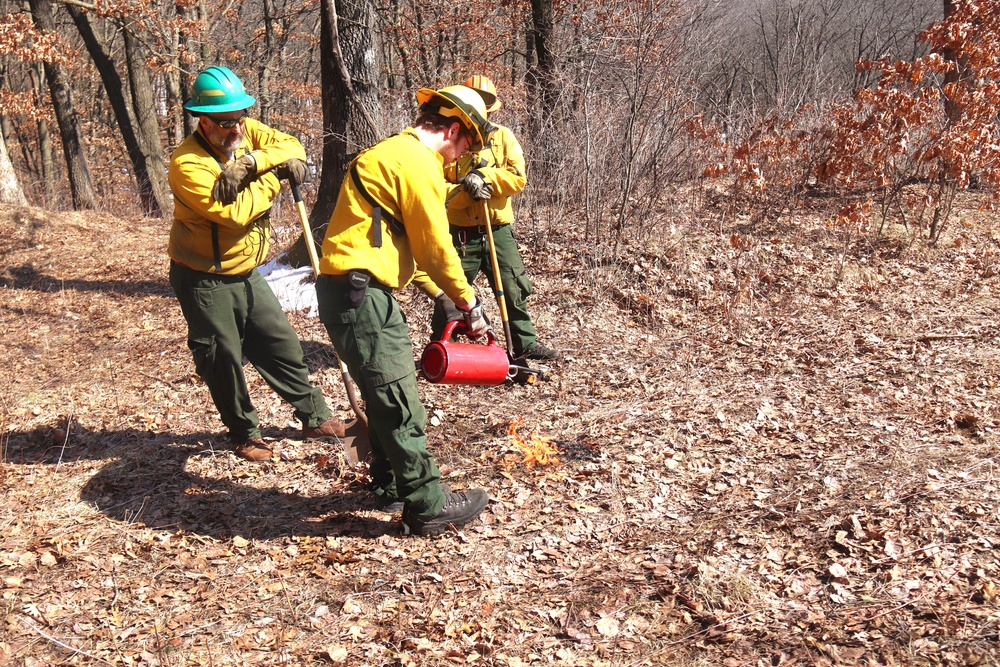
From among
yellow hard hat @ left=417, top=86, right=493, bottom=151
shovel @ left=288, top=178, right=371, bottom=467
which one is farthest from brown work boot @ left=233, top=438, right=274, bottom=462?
yellow hard hat @ left=417, top=86, right=493, bottom=151

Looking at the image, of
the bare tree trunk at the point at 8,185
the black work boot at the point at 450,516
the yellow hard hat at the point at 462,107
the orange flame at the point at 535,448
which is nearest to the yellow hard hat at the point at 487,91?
the yellow hard hat at the point at 462,107

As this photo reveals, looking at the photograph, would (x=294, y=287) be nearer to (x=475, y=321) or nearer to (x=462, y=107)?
(x=475, y=321)

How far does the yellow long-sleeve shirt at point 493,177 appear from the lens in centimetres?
542

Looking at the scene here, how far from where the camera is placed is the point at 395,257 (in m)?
3.63

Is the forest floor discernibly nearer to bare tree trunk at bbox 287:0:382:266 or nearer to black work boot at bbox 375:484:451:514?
black work boot at bbox 375:484:451:514

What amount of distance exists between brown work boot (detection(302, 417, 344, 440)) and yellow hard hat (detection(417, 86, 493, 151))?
2.35 meters

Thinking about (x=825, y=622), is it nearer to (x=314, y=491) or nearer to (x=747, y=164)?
(x=314, y=491)

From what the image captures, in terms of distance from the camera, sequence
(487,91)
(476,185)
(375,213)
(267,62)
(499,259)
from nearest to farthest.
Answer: (375,213), (487,91), (476,185), (499,259), (267,62)

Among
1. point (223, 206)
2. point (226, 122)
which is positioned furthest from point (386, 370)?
point (226, 122)

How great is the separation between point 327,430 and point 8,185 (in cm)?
969

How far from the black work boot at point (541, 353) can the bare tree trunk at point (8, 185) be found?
9.55 meters

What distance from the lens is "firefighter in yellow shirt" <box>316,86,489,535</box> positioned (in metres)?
3.45

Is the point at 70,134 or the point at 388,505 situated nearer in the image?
the point at 388,505

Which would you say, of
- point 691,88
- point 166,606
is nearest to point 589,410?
point 166,606
